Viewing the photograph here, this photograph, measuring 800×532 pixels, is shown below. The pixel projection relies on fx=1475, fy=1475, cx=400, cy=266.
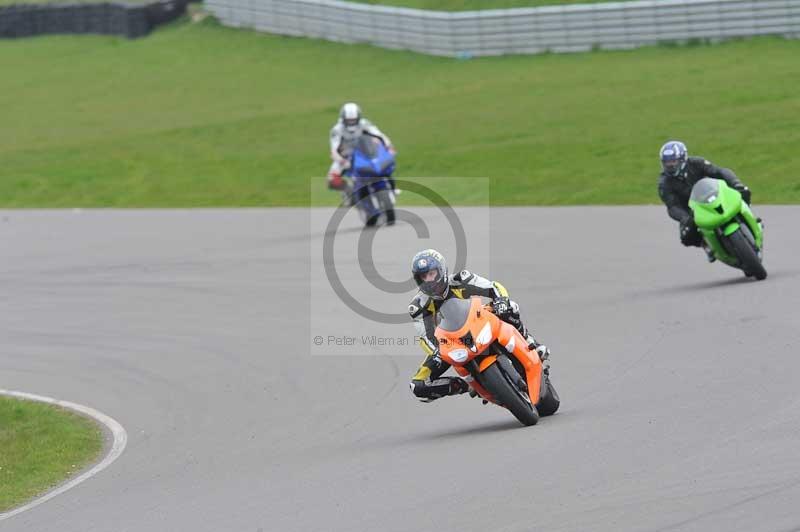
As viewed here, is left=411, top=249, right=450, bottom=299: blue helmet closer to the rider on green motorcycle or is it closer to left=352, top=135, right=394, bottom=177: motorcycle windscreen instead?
the rider on green motorcycle

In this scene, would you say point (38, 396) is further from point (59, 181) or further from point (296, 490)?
point (59, 181)

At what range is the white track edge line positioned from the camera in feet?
31.1

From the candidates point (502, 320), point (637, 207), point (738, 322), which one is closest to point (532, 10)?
point (637, 207)

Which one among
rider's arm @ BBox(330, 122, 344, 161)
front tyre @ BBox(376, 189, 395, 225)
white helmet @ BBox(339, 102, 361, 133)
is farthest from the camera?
rider's arm @ BBox(330, 122, 344, 161)

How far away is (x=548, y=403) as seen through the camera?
995 cm

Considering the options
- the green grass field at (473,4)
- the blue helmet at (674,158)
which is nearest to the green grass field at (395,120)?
the green grass field at (473,4)

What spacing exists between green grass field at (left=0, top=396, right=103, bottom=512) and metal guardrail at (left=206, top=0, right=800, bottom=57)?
2197 centimetres

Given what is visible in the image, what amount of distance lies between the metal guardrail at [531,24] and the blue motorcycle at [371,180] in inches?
468

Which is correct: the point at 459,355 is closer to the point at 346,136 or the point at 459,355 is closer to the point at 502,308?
the point at 502,308

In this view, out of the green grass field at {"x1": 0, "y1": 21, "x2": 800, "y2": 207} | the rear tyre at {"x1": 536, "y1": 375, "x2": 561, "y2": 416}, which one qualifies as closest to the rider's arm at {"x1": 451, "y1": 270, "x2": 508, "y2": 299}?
the rear tyre at {"x1": 536, "y1": 375, "x2": 561, "y2": 416}

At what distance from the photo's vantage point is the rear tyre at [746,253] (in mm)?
14227

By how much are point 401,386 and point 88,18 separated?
125ft

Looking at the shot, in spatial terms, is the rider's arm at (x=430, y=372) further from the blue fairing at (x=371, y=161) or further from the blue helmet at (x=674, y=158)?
the blue fairing at (x=371, y=161)

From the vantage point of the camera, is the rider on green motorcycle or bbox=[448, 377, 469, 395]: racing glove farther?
the rider on green motorcycle
